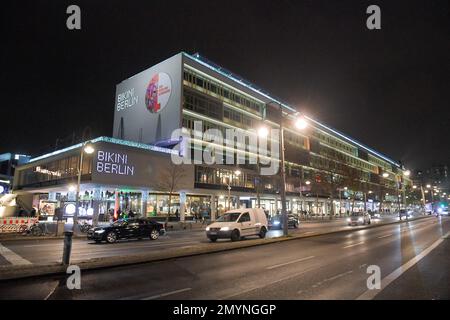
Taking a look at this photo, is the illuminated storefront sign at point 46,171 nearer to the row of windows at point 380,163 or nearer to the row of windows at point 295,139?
the row of windows at point 295,139

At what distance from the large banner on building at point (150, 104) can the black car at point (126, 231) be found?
30322mm

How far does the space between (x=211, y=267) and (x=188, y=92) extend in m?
46.3

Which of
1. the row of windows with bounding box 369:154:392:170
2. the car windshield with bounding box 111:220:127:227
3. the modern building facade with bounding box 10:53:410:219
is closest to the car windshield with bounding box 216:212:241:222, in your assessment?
the car windshield with bounding box 111:220:127:227

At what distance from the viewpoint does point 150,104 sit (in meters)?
59.1

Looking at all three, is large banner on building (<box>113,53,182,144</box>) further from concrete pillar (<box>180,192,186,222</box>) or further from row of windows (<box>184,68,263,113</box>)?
concrete pillar (<box>180,192,186,222</box>)

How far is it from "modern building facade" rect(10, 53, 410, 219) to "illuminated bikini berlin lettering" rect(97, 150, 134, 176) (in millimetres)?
118

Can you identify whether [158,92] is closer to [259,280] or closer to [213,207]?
[213,207]

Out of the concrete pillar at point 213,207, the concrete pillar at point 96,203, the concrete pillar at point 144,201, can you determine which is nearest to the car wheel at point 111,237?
the concrete pillar at point 96,203

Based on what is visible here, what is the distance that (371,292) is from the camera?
24.3ft

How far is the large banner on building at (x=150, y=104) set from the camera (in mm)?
53844

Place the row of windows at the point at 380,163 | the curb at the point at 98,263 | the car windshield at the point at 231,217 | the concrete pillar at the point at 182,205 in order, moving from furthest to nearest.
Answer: the row of windows at the point at 380,163 → the concrete pillar at the point at 182,205 → the car windshield at the point at 231,217 → the curb at the point at 98,263

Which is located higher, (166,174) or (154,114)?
(154,114)
